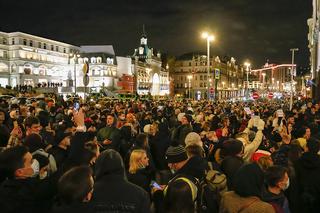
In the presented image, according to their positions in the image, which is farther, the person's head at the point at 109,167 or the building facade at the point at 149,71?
the building facade at the point at 149,71

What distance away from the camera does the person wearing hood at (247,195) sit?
11.2 feet

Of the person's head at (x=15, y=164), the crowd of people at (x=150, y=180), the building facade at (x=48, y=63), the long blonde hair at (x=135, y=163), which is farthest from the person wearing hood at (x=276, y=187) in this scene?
the building facade at (x=48, y=63)

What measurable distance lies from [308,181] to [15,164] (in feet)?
13.6

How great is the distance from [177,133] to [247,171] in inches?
203

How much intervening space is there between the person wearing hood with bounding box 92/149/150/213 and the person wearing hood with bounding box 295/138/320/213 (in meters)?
2.84

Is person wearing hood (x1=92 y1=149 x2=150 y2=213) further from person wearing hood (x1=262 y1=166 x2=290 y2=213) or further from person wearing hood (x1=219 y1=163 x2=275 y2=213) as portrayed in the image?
person wearing hood (x1=262 y1=166 x2=290 y2=213)

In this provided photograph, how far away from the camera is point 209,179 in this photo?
182 inches

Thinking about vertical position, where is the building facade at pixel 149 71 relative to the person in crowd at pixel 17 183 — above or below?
above

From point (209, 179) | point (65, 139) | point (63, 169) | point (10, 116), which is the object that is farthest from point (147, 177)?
point (10, 116)

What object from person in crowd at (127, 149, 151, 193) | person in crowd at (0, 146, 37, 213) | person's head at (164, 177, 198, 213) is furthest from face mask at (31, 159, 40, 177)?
person's head at (164, 177, 198, 213)

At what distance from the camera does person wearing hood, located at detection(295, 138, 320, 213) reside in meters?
4.98

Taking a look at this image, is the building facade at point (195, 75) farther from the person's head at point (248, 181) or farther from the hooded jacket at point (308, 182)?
the person's head at point (248, 181)

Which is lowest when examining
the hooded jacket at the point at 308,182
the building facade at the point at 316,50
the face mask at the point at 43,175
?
the hooded jacket at the point at 308,182

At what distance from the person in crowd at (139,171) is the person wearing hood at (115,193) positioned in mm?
1043
